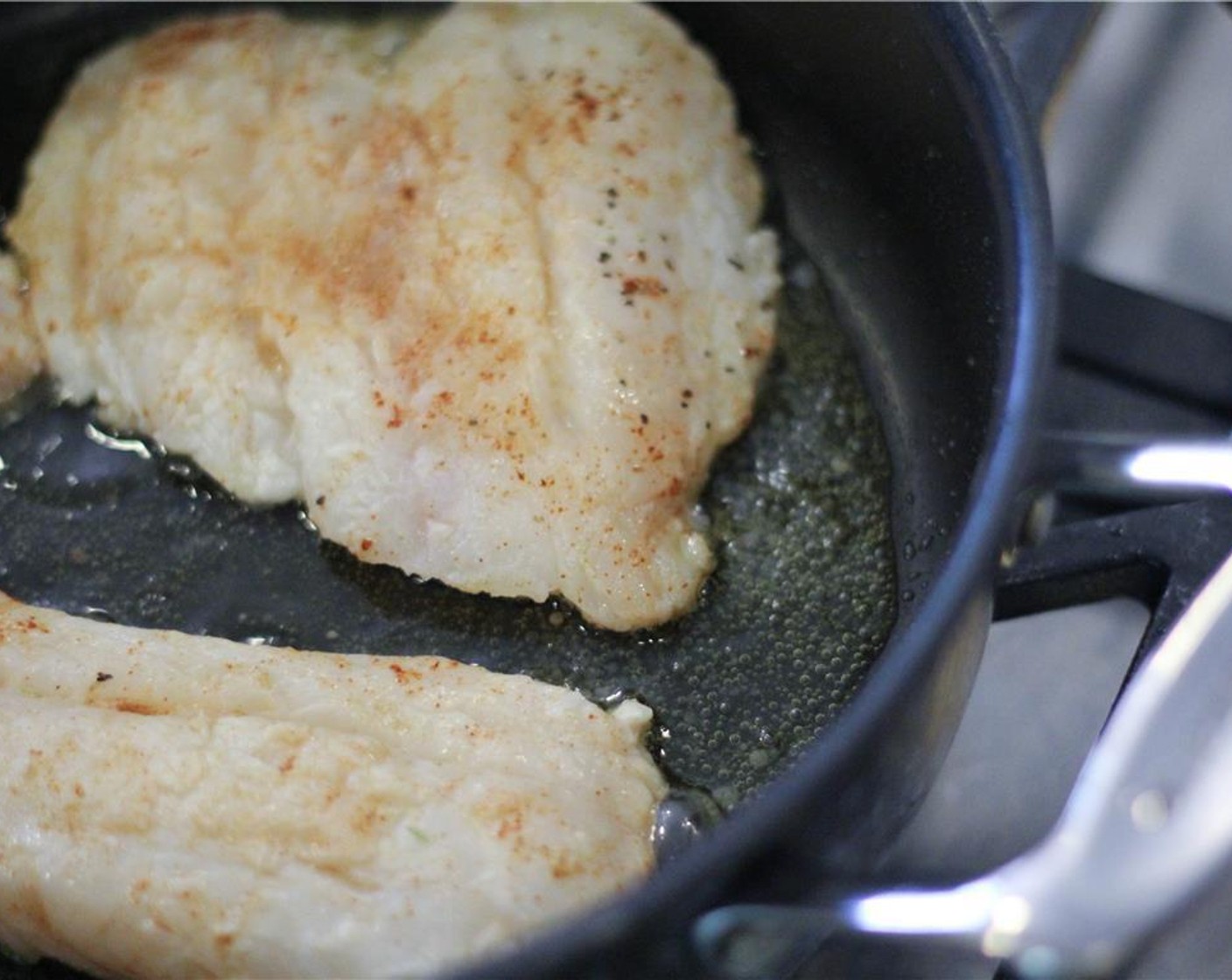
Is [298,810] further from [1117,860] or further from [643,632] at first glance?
[1117,860]

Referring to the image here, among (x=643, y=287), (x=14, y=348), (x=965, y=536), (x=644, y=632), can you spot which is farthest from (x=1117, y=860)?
(x=14, y=348)

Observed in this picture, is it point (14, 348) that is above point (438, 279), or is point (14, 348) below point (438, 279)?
below

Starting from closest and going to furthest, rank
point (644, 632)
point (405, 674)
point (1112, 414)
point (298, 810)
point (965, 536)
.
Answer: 1. point (965, 536)
2. point (298, 810)
3. point (405, 674)
4. point (644, 632)
5. point (1112, 414)

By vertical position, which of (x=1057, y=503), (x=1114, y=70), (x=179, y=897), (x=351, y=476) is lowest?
(x=179, y=897)

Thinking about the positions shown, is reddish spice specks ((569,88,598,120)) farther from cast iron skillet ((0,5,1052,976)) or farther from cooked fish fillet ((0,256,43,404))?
cooked fish fillet ((0,256,43,404))

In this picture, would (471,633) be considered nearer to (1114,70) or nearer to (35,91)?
(35,91)

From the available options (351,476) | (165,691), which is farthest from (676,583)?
(165,691)
